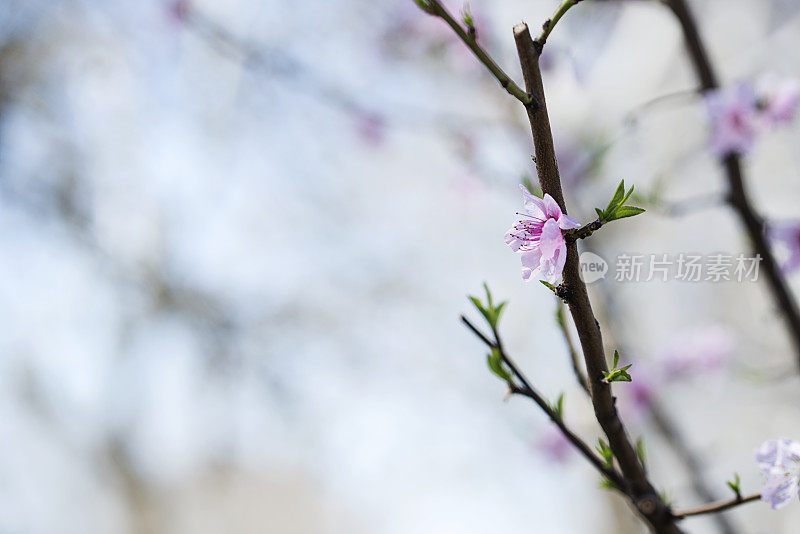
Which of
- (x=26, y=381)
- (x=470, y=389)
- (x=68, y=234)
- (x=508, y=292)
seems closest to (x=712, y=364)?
(x=508, y=292)

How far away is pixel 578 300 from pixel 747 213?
23.6 inches

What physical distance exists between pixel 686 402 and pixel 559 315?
3.64 meters

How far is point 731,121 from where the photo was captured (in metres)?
0.92

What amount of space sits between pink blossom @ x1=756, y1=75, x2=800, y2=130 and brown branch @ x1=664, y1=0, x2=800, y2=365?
0.54 feet

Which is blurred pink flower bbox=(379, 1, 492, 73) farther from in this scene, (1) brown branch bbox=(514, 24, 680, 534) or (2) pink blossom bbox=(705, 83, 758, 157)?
(1) brown branch bbox=(514, 24, 680, 534)

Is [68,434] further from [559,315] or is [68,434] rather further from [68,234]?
[559,315]

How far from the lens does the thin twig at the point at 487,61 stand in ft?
1.18

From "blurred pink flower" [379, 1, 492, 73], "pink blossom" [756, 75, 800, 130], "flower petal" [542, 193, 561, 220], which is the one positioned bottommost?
"flower petal" [542, 193, 561, 220]

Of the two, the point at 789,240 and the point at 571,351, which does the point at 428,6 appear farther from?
the point at 789,240

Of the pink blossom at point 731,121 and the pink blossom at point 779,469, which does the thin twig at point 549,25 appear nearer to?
the pink blossom at point 779,469

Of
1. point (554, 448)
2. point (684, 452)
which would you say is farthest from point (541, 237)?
point (554, 448)

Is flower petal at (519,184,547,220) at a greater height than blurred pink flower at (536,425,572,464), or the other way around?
blurred pink flower at (536,425,572,464)

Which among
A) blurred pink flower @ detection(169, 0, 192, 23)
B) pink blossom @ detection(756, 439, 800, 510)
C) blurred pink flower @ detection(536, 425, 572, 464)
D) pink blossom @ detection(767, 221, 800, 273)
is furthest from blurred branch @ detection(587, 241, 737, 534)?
blurred pink flower @ detection(169, 0, 192, 23)

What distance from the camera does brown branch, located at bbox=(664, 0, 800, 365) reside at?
2.66 feet
